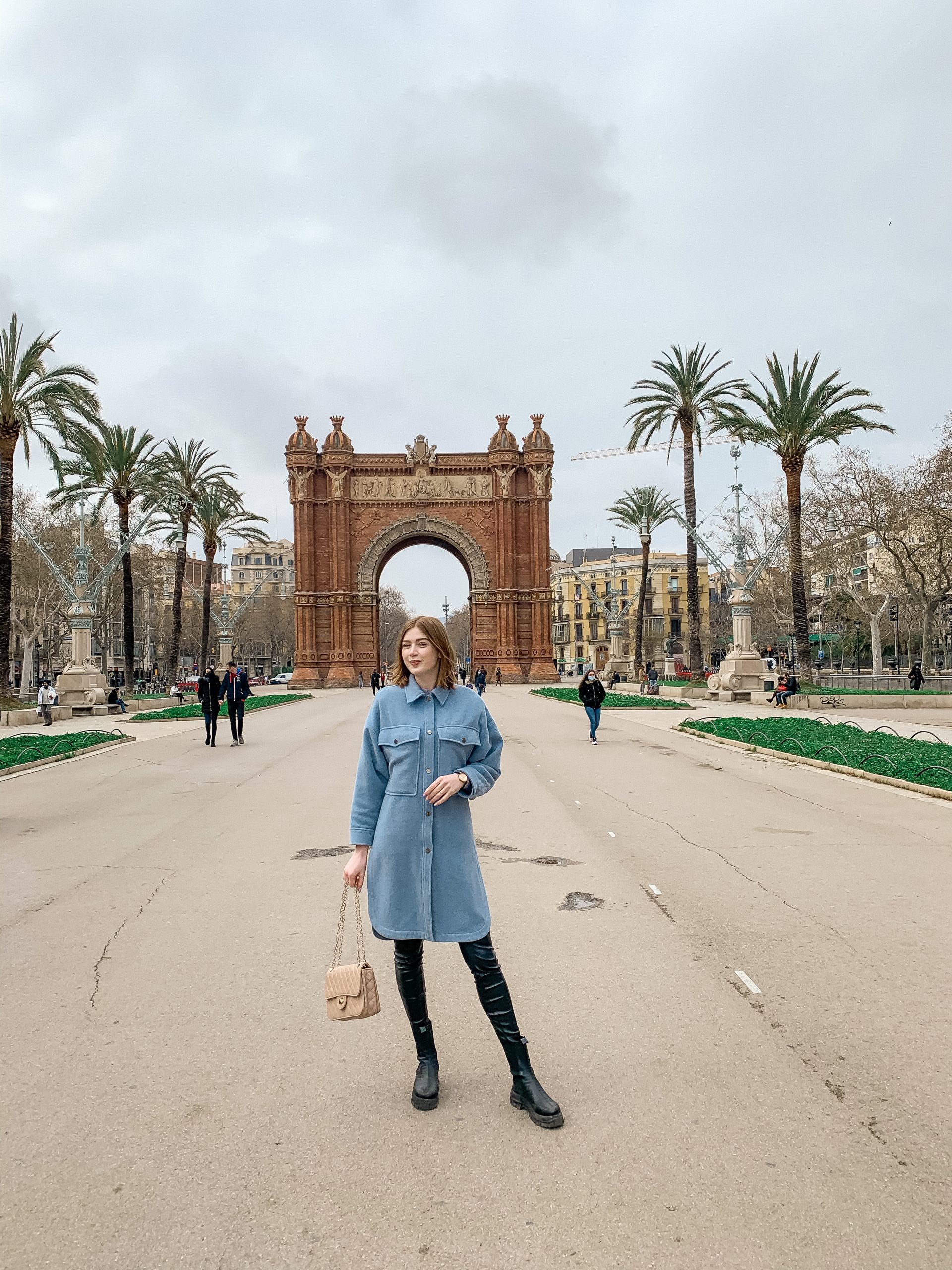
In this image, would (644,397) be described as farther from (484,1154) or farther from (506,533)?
(484,1154)

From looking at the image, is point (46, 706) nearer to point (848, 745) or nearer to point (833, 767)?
point (848, 745)

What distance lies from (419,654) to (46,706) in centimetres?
2921

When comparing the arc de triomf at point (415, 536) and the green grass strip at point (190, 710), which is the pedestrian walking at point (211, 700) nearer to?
the green grass strip at point (190, 710)

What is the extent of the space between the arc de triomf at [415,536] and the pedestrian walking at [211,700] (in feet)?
146

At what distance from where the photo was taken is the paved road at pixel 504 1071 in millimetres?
2680

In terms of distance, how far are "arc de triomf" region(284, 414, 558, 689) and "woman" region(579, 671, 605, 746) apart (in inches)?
1786

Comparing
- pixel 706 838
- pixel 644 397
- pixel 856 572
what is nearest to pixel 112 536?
pixel 644 397

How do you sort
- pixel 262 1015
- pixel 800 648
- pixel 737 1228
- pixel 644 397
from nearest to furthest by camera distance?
pixel 737 1228
pixel 262 1015
pixel 800 648
pixel 644 397

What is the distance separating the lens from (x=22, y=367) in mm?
27828

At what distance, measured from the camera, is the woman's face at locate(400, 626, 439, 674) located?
359 centimetres

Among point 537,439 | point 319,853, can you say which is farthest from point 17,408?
point 537,439

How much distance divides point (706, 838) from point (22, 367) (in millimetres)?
27112

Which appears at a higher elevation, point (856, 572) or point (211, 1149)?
point (856, 572)

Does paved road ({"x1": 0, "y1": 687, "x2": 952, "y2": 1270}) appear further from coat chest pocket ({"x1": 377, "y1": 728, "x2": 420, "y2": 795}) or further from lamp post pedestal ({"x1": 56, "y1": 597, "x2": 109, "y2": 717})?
lamp post pedestal ({"x1": 56, "y1": 597, "x2": 109, "y2": 717})
